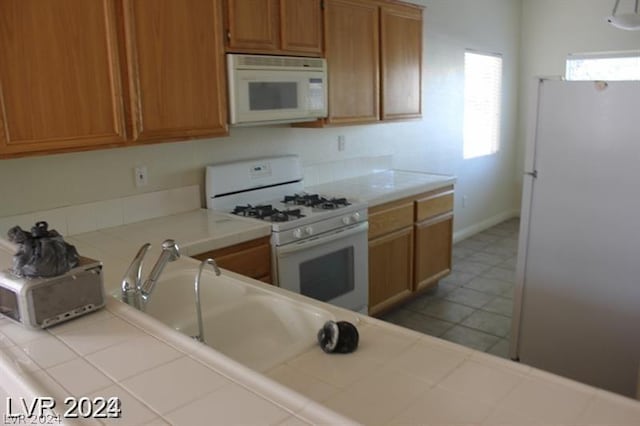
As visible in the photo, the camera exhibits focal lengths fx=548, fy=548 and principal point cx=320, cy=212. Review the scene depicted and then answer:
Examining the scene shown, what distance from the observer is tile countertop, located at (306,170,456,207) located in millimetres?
Answer: 3535

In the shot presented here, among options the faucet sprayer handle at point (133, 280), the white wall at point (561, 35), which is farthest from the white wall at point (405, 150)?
the faucet sprayer handle at point (133, 280)

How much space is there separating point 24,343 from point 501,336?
3034 millimetres

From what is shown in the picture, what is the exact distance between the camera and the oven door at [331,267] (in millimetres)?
2848

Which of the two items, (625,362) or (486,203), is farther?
(486,203)

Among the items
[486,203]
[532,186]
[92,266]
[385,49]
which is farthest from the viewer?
[486,203]

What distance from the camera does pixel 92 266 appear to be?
1.33 metres

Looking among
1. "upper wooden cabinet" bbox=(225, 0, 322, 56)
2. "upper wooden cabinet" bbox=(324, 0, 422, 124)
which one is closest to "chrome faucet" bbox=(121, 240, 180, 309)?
"upper wooden cabinet" bbox=(225, 0, 322, 56)

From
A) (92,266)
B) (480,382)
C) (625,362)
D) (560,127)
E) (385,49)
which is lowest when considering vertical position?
(625,362)

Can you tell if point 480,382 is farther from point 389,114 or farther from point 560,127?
point 389,114

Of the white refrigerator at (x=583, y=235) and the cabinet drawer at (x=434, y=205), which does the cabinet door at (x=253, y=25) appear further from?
the cabinet drawer at (x=434, y=205)

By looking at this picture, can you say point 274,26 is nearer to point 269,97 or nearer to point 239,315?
point 269,97

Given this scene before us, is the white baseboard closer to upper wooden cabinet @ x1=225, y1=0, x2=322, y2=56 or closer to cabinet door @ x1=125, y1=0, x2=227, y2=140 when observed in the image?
upper wooden cabinet @ x1=225, y1=0, x2=322, y2=56

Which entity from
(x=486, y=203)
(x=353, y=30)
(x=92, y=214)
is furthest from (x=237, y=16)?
(x=486, y=203)

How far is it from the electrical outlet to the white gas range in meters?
0.36
